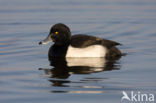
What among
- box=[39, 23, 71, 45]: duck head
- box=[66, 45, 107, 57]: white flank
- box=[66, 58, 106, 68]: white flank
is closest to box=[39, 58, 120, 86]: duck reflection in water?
box=[66, 58, 106, 68]: white flank

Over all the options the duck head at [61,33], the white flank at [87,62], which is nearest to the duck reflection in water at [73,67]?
the white flank at [87,62]

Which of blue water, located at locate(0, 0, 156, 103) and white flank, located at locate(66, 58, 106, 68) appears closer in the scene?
blue water, located at locate(0, 0, 156, 103)

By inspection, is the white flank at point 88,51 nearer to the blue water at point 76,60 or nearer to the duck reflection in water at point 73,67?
the duck reflection in water at point 73,67

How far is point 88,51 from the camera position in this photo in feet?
36.2

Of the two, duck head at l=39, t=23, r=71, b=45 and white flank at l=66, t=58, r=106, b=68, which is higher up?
duck head at l=39, t=23, r=71, b=45

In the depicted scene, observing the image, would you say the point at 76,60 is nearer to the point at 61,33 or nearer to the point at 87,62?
the point at 87,62

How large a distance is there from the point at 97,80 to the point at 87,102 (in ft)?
4.50

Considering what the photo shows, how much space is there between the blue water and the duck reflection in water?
18 millimetres

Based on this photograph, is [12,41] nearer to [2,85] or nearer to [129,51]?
[129,51]

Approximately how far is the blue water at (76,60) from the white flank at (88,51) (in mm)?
324

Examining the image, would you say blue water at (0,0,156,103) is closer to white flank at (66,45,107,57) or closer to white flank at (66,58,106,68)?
white flank at (66,58,106,68)

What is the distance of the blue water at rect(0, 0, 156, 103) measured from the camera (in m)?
7.87

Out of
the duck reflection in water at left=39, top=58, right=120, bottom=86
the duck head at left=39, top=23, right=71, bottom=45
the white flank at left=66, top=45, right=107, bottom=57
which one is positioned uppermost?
the duck head at left=39, top=23, right=71, bottom=45

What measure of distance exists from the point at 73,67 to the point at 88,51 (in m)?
1.16
